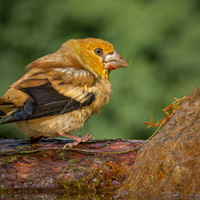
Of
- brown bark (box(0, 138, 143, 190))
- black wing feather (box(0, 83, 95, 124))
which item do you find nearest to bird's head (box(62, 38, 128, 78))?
black wing feather (box(0, 83, 95, 124))

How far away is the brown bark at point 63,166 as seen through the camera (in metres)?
2.55

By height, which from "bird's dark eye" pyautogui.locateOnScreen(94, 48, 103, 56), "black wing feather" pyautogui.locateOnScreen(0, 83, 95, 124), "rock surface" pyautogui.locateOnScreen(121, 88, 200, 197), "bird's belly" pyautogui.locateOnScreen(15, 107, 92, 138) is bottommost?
"rock surface" pyautogui.locateOnScreen(121, 88, 200, 197)

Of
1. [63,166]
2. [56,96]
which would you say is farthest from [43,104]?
[63,166]

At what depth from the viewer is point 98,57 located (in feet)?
13.2

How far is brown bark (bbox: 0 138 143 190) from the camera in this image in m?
2.55

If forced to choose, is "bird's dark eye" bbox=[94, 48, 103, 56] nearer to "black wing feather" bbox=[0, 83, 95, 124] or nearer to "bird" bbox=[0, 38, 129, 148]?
"bird" bbox=[0, 38, 129, 148]

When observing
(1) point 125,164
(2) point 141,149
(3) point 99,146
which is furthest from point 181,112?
(3) point 99,146

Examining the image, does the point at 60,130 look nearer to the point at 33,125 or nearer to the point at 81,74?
the point at 33,125

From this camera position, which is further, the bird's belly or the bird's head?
the bird's head

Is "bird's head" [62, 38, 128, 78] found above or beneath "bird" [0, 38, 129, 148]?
above

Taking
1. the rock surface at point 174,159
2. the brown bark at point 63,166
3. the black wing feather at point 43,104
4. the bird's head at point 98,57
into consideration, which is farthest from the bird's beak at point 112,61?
the rock surface at point 174,159

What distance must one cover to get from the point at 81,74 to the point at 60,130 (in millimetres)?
676

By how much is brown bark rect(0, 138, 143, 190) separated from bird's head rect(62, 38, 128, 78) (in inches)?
50.5

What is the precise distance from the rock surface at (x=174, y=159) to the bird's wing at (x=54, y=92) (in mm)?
969
